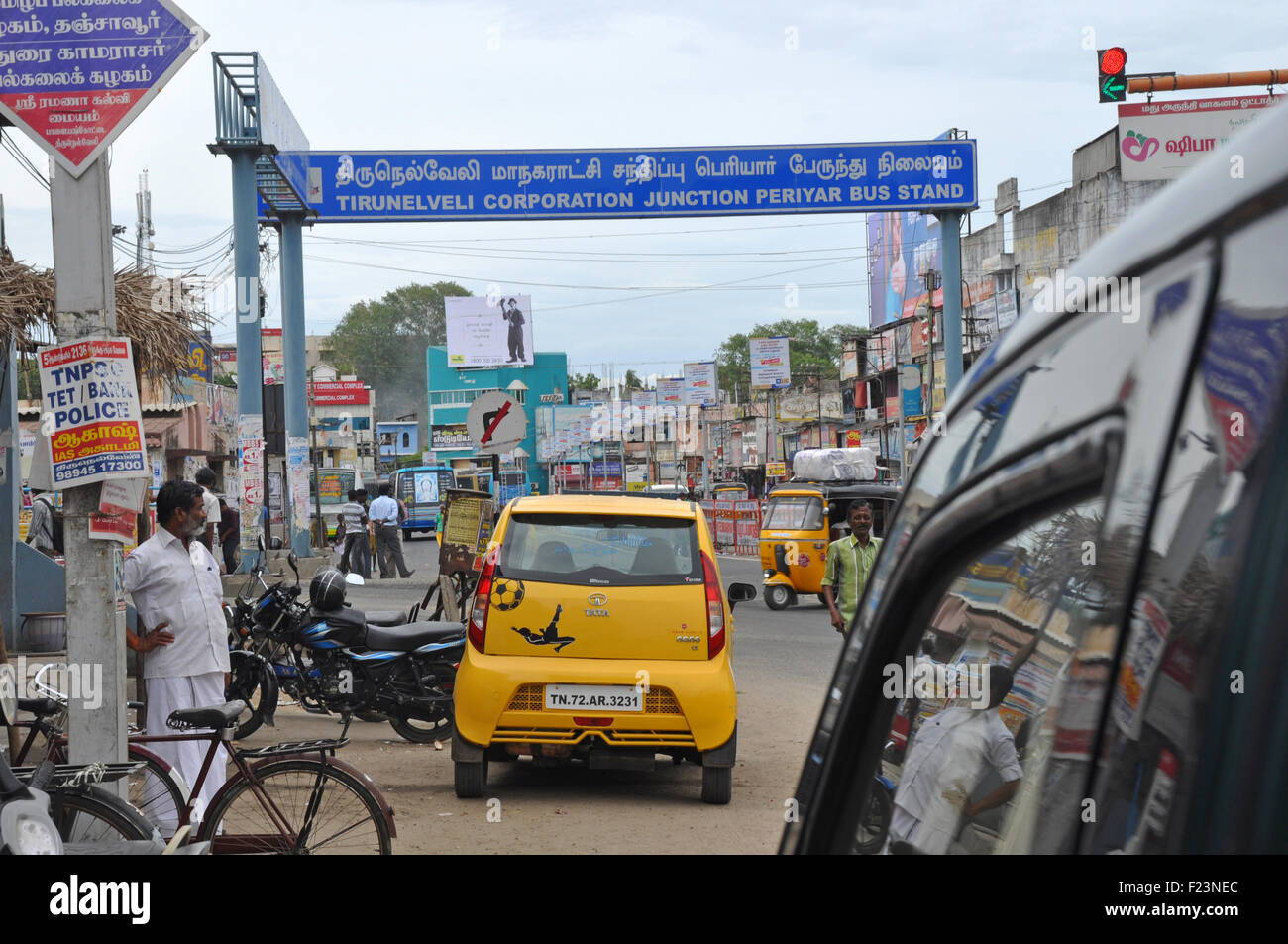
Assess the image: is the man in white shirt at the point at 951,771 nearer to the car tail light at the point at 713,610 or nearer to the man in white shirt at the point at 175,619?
the man in white shirt at the point at 175,619

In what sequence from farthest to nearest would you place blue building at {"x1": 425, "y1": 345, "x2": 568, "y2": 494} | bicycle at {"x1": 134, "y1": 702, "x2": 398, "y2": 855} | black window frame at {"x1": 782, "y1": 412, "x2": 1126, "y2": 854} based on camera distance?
blue building at {"x1": 425, "y1": 345, "x2": 568, "y2": 494} < bicycle at {"x1": 134, "y1": 702, "x2": 398, "y2": 855} < black window frame at {"x1": 782, "y1": 412, "x2": 1126, "y2": 854}

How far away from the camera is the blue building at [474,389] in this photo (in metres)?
84.6

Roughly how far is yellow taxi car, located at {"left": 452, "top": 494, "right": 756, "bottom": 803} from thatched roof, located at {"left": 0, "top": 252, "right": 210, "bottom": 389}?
3086 mm

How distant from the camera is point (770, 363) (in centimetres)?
6103

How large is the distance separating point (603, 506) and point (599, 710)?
1.22 metres

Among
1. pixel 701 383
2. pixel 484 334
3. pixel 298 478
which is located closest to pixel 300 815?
pixel 298 478

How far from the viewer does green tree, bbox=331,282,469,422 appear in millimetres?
131000

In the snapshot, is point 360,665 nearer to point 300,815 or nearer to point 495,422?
point 300,815

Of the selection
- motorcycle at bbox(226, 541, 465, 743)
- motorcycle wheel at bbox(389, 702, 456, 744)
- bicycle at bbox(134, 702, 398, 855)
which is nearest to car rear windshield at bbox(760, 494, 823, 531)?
motorcycle wheel at bbox(389, 702, 456, 744)

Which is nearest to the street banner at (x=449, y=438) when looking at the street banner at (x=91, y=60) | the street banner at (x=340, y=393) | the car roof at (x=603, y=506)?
the street banner at (x=340, y=393)

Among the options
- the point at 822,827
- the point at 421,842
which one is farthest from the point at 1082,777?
the point at 421,842

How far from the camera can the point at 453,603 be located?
45.4ft

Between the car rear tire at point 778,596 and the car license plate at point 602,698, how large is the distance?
42.5ft

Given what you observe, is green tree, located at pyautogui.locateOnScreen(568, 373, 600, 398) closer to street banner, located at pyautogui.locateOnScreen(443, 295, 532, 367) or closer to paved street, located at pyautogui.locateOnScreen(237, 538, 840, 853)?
street banner, located at pyautogui.locateOnScreen(443, 295, 532, 367)
